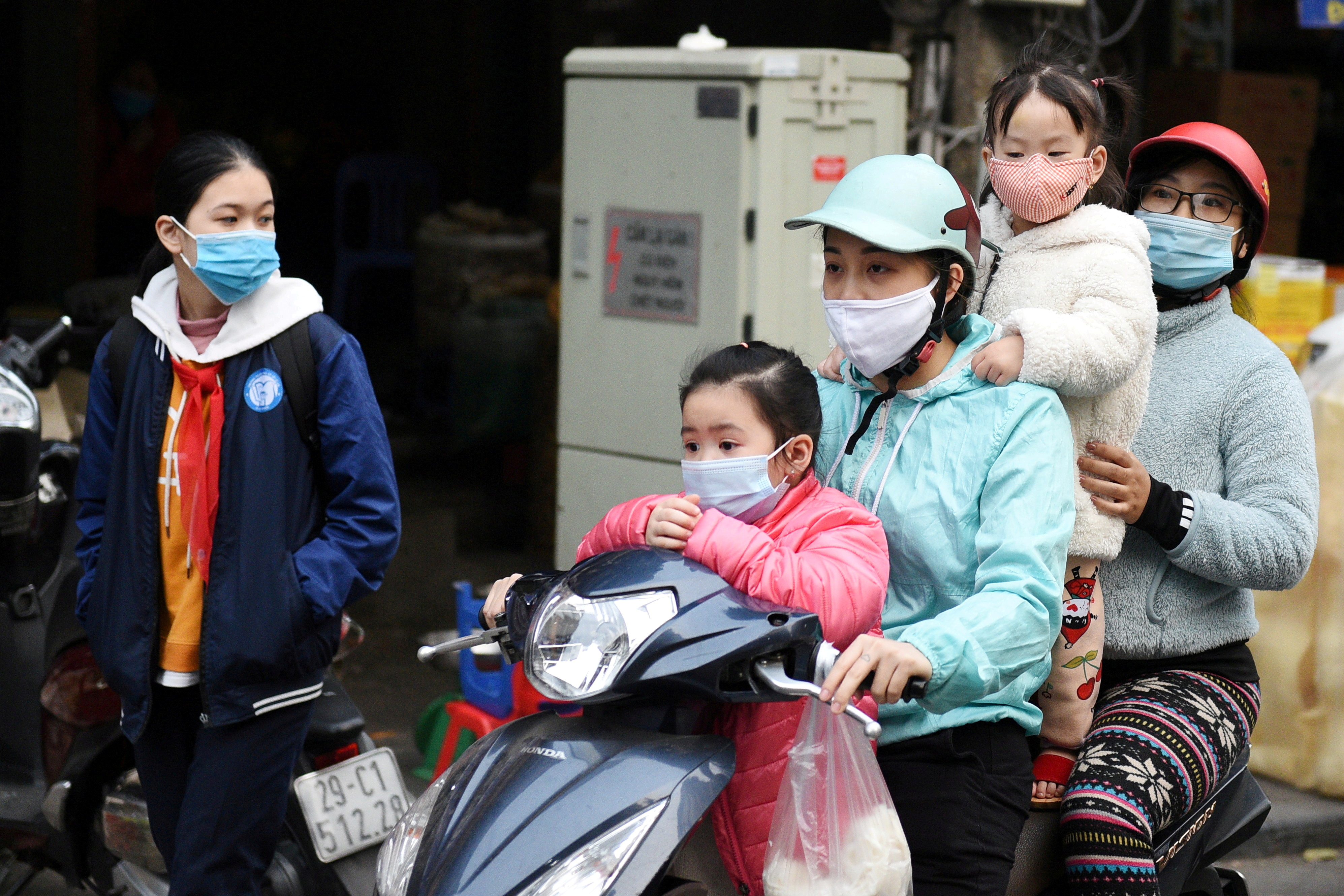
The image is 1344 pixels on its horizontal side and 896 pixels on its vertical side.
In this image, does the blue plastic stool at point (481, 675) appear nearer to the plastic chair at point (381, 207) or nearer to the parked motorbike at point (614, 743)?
the parked motorbike at point (614, 743)

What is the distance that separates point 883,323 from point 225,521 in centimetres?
135

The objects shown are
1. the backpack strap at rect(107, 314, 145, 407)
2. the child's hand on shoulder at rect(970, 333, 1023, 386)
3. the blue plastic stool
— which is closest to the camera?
the child's hand on shoulder at rect(970, 333, 1023, 386)

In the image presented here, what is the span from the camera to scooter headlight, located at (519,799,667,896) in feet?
6.15

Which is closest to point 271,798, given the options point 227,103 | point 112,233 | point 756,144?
point 756,144

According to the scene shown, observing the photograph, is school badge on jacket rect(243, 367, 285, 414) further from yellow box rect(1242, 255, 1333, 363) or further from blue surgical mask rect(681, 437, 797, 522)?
yellow box rect(1242, 255, 1333, 363)

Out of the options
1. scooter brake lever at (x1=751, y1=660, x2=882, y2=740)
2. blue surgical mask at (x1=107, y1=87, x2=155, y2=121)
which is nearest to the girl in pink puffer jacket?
scooter brake lever at (x1=751, y1=660, x2=882, y2=740)

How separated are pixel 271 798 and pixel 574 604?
126cm

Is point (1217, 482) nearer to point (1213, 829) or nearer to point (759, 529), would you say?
point (1213, 829)

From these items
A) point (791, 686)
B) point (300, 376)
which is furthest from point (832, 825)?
point (300, 376)

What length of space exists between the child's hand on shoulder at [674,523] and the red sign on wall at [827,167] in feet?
10.6

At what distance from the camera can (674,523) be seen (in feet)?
6.96

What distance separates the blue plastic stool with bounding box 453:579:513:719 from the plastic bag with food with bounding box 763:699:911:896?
2656mm

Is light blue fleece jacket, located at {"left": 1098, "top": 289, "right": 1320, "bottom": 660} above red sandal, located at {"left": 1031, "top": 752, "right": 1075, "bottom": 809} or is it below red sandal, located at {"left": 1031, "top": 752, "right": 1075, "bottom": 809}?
above

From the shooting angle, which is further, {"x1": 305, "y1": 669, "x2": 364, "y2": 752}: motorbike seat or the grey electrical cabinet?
the grey electrical cabinet
